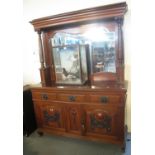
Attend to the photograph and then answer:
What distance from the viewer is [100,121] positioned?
2061 millimetres

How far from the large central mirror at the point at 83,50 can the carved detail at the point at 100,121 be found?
0.56m

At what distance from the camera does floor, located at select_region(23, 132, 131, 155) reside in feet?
6.74

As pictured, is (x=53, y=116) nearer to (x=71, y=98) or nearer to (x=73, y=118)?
(x=73, y=118)

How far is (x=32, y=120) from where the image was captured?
8.78 ft

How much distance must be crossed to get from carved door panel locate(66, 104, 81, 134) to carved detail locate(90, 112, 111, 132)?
0.21 meters

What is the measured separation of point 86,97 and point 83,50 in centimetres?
73

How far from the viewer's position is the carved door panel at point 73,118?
2162 millimetres

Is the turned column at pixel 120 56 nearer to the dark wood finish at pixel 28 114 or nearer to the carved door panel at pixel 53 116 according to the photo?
the carved door panel at pixel 53 116

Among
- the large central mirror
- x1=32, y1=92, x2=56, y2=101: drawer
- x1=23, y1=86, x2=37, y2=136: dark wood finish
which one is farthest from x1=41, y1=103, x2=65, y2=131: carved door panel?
the large central mirror

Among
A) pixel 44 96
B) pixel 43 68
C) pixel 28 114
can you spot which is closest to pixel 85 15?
pixel 43 68

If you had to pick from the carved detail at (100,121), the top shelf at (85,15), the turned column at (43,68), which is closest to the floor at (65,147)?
the carved detail at (100,121)
